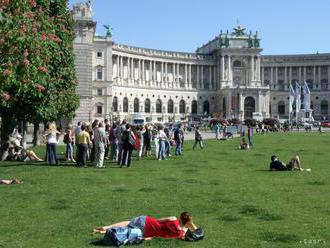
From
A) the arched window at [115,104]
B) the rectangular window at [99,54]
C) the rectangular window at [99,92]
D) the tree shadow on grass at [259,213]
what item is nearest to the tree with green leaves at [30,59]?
the tree shadow on grass at [259,213]

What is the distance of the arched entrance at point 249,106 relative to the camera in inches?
5861

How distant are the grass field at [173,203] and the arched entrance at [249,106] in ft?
395

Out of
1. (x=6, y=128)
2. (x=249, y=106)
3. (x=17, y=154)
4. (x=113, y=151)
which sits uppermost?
(x=249, y=106)

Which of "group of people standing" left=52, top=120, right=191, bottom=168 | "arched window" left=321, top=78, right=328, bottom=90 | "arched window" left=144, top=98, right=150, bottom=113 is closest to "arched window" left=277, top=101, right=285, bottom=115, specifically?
"arched window" left=321, top=78, right=328, bottom=90

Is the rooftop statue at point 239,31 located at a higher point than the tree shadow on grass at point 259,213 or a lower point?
higher

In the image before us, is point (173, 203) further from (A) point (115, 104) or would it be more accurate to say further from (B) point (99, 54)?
(A) point (115, 104)

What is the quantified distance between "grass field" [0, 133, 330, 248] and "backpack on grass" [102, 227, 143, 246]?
10.8 inches

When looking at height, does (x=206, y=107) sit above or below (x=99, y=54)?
below

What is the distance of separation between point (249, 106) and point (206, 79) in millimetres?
15557

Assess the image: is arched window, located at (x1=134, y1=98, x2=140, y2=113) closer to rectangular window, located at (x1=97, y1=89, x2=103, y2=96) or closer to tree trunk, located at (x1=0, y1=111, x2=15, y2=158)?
rectangular window, located at (x1=97, y1=89, x2=103, y2=96)

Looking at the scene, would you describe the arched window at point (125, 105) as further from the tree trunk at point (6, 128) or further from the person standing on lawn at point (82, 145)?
the person standing on lawn at point (82, 145)

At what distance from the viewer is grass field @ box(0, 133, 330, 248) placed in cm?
1351

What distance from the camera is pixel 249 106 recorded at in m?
150

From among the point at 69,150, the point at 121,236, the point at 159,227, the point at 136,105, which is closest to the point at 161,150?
the point at 69,150
